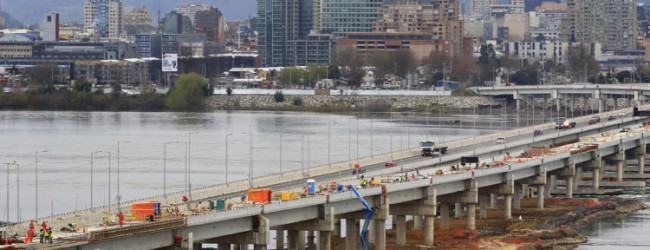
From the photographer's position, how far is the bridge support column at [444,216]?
56559mm

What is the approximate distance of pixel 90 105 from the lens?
147 metres

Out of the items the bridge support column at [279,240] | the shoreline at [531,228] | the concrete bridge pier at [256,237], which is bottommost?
the shoreline at [531,228]

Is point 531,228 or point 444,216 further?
point 531,228

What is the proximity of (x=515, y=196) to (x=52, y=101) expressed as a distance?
87.4 m

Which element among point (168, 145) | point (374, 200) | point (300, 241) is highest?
point (374, 200)

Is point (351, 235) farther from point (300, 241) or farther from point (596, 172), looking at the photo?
point (596, 172)

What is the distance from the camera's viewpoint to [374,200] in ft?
165

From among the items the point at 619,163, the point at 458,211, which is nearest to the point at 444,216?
the point at 458,211

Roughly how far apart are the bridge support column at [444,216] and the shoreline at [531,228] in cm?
31

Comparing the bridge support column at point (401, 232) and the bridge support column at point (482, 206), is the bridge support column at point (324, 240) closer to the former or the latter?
the bridge support column at point (401, 232)

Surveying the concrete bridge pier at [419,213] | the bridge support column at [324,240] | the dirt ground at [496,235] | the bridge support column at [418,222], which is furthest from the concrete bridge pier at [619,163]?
the bridge support column at [324,240]

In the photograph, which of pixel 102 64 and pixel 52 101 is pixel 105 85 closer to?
pixel 102 64

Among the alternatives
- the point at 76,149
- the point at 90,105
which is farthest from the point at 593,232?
the point at 90,105

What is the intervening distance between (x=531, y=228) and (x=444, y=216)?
259 cm
